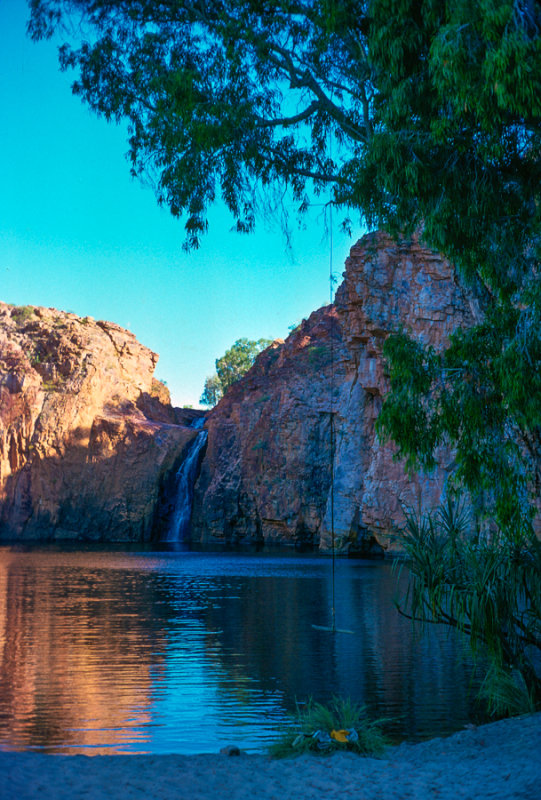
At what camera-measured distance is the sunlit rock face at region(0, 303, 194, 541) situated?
205 feet

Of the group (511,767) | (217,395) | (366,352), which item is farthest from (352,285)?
(217,395)

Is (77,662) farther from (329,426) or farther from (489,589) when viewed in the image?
(329,426)

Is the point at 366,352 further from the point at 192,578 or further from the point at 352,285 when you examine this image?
the point at 192,578

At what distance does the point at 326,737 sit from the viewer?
25.9 feet

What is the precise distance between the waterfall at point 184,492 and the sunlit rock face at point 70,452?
914 mm

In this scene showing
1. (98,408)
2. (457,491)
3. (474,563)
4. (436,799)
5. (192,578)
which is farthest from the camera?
(98,408)

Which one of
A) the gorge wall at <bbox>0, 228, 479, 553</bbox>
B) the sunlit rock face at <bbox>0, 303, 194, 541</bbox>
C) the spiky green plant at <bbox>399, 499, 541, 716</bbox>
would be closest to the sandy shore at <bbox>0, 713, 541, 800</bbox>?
the spiky green plant at <bbox>399, 499, 541, 716</bbox>

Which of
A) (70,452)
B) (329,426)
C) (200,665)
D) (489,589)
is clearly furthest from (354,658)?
(70,452)

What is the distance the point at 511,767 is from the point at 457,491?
142 inches

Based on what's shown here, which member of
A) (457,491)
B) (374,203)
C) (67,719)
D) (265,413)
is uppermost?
(265,413)

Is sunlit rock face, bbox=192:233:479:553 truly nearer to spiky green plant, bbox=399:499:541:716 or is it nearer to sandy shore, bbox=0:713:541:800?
spiky green plant, bbox=399:499:541:716

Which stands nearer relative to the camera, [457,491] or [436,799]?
[436,799]

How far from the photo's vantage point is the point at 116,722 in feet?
30.6

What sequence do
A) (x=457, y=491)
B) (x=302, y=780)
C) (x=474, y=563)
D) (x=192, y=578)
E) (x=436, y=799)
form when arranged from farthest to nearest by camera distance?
1. (x=192, y=578)
2. (x=457, y=491)
3. (x=474, y=563)
4. (x=302, y=780)
5. (x=436, y=799)
